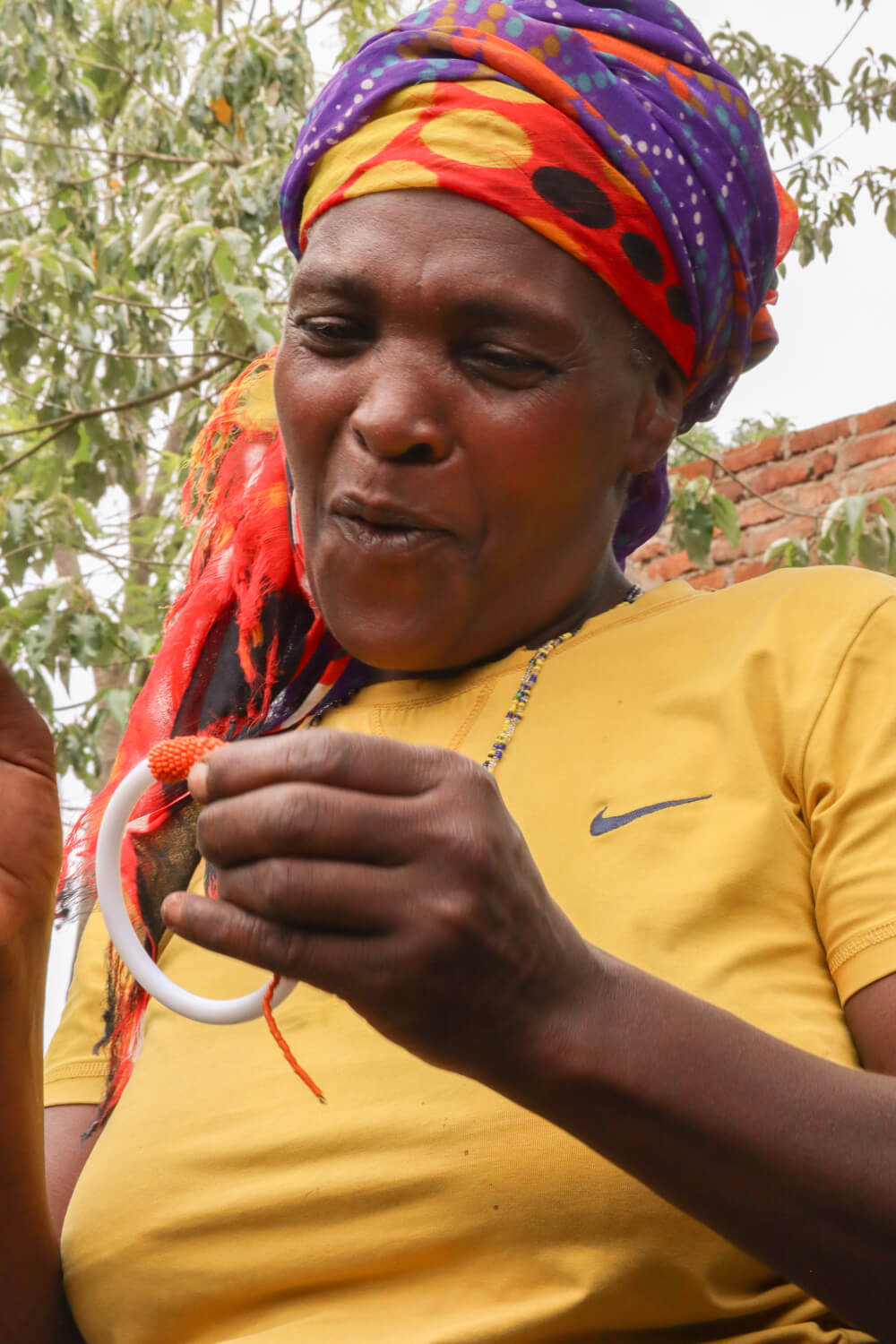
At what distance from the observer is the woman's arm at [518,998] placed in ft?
2.30

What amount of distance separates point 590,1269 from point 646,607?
66 cm

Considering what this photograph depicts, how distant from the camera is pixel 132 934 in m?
0.95

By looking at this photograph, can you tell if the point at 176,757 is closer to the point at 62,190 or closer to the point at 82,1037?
the point at 82,1037

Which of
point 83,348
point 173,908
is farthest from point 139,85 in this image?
point 173,908

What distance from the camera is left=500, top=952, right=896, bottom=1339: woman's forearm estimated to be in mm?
782

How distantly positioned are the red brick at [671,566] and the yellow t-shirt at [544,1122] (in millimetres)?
3573

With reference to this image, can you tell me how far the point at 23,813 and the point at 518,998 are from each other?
0.45 metres

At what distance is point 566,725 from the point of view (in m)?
1.31

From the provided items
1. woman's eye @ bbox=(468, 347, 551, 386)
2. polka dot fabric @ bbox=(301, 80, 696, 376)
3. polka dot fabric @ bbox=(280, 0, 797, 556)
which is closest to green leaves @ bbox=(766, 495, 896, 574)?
polka dot fabric @ bbox=(280, 0, 797, 556)

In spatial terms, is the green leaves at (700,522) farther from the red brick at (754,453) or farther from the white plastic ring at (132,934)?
the white plastic ring at (132,934)

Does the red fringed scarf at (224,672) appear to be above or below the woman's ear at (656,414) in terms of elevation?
below

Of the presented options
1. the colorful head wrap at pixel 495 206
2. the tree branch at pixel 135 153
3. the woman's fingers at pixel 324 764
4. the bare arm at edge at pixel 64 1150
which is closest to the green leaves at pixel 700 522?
the tree branch at pixel 135 153

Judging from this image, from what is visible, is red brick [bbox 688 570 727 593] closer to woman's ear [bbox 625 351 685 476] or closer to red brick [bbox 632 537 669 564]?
red brick [bbox 632 537 669 564]

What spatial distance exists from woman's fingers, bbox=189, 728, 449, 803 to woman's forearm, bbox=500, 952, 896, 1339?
168 millimetres
